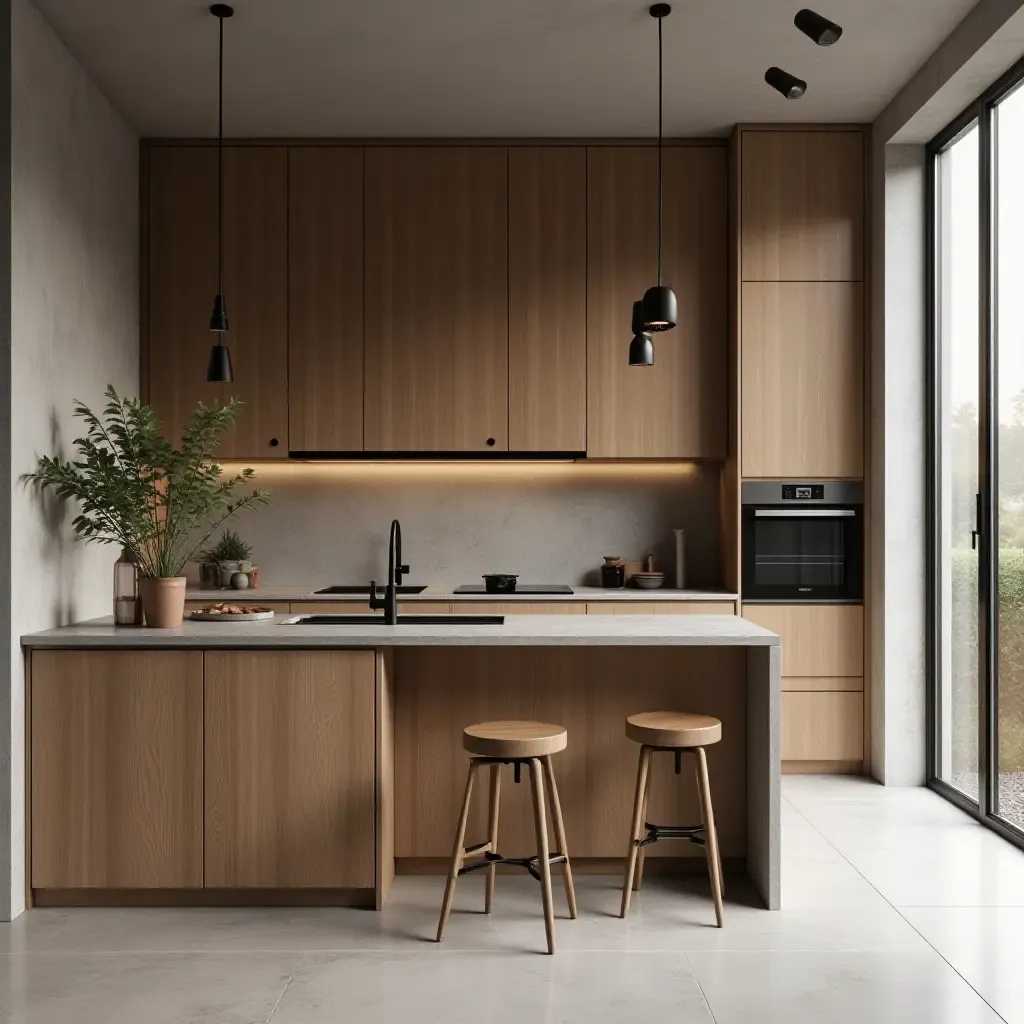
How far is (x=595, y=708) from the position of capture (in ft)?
11.7

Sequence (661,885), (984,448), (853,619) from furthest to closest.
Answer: (853,619) → (984,448) → (661,885)

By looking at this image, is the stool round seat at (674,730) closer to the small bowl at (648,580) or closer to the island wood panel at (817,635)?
the island wood panel at (817,635)

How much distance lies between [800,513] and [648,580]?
31.3 inches

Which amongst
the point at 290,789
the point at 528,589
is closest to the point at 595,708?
the point at 290,789

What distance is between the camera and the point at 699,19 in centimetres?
388

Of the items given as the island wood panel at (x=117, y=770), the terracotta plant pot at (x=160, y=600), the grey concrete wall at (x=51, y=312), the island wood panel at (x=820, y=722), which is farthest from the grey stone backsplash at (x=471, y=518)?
the island wood panel at (x=117, y=770)

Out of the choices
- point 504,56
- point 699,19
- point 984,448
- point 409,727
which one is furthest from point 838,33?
point 409,727

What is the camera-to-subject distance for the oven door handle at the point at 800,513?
4.98m

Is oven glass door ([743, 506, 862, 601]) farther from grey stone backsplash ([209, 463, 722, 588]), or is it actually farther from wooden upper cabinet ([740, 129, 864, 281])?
wooden upper cabinet ([740, 129, 864, 281])

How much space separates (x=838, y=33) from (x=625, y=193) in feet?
6.33

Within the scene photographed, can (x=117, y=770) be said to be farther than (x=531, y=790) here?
Yes

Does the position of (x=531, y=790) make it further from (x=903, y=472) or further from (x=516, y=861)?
(x=903, y=472)

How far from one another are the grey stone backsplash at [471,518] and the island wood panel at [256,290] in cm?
45

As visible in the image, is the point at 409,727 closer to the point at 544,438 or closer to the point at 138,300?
the point at 544,438
